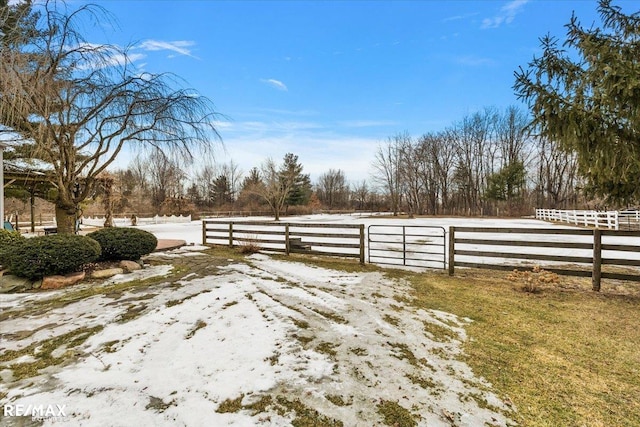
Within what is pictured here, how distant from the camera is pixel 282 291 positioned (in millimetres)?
5047

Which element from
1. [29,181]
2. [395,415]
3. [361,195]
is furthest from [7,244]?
[361,195]

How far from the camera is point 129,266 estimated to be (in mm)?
6652

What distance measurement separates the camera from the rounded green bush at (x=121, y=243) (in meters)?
6.69

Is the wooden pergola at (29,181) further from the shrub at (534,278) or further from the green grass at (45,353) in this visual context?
the shrub at (534,278)

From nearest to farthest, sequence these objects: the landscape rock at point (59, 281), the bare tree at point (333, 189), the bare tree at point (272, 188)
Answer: the landscape rock at point (59, 281) → the bare tree at point (272, 188) → the bare tree at point (333, 189)

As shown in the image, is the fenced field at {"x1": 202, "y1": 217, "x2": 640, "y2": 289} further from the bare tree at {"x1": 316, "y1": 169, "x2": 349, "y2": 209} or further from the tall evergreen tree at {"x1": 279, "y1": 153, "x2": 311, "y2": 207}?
the bare tree at {"x1": 316, "y1": 169, "x2": 349, "y2": 209}

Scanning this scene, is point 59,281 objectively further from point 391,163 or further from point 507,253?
point 391,163

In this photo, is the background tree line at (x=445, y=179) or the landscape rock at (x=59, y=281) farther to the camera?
the background tree line at (x=445, y=179)

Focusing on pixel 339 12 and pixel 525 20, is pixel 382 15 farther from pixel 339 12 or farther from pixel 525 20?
pixel 525 20

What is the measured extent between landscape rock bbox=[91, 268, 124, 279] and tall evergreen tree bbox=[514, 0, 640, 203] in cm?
818

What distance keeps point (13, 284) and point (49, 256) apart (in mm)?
674

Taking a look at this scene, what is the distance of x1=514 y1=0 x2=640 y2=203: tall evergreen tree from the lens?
3998mm

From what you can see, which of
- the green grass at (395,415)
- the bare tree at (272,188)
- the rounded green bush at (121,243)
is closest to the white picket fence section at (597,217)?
the green grass at (395,415)

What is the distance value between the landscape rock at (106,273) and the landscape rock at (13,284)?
0.96m
